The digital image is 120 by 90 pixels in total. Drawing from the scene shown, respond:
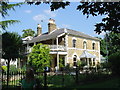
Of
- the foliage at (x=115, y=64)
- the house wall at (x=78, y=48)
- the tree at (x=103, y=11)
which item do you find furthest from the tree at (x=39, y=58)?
the tree at (x=103, y=11)

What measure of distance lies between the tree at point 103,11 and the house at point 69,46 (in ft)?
68.2

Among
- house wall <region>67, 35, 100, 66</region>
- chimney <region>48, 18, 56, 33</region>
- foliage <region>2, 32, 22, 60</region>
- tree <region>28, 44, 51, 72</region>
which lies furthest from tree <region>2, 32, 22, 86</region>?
chimney <region>48, 18, 56, 33</region>

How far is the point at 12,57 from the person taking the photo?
43.0 feet

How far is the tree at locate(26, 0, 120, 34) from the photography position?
7488 mm

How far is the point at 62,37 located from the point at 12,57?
63.0 ft

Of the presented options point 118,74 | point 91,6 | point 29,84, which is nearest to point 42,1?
point 91,6

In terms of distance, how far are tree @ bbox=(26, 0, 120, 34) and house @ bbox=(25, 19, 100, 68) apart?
20787 millimetres

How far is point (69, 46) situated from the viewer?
3095 cm

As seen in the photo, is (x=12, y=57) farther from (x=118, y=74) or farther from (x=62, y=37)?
(x=62, y=37)

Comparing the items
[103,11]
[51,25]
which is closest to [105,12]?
[103,11]

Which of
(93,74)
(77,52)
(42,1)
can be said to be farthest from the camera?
(77,52)

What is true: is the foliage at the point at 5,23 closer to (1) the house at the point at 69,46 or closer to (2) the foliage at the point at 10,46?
(2) the foliage at the point at 10,46

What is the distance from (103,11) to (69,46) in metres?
23.1

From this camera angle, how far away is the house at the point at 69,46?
1171 inches
